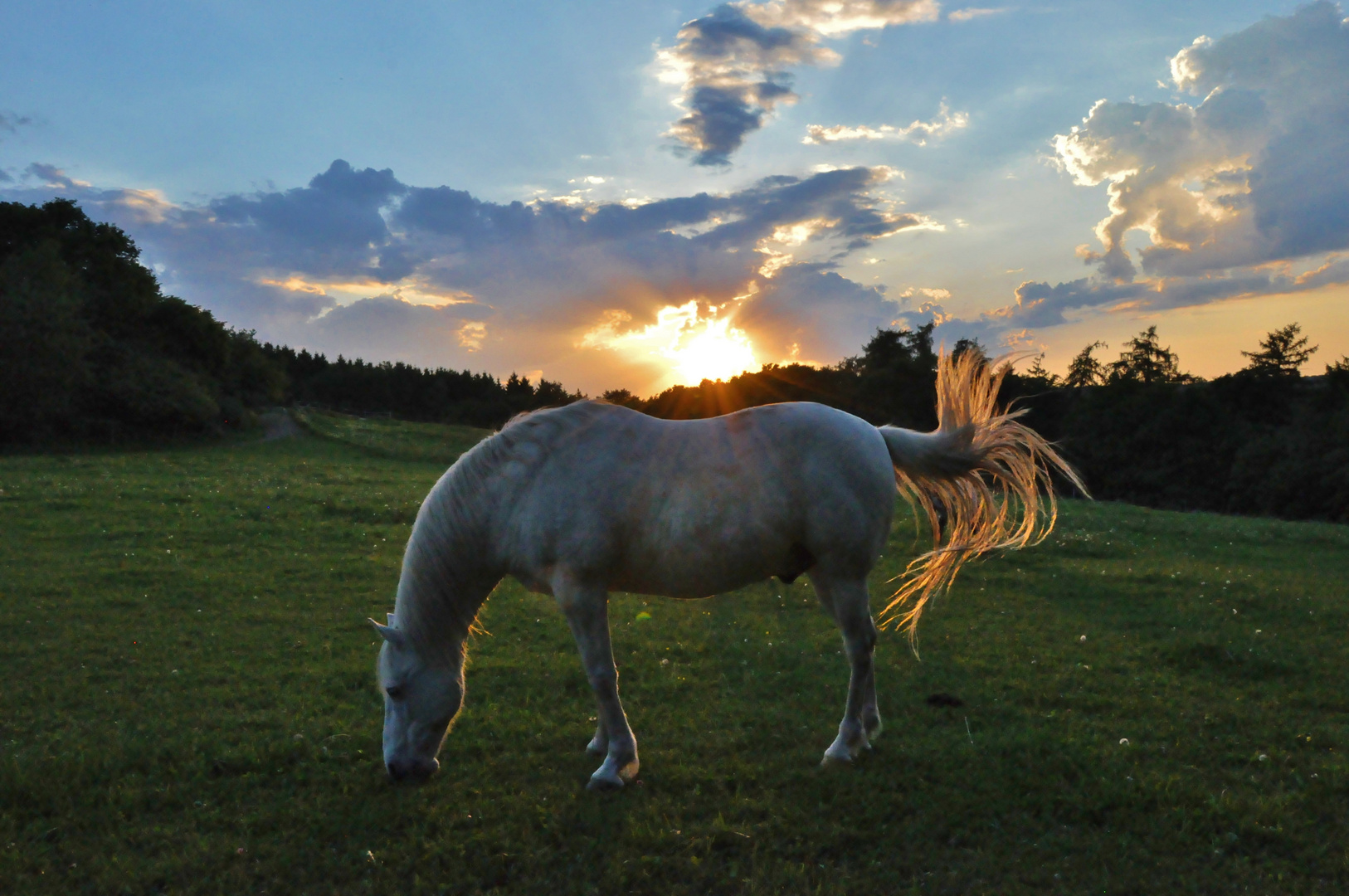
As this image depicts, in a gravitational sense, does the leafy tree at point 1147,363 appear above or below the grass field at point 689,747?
above

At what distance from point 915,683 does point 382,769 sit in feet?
13.3

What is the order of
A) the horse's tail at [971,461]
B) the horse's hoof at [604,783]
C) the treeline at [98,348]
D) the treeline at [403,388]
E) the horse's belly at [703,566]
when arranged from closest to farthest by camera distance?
the horse's hoof at [604,783]
the horse's belly at [703,566]
the horse's tail at [971,461]
the treeline at [98,348]
the treeline at [403,388]

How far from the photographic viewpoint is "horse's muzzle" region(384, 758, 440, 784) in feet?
14.6

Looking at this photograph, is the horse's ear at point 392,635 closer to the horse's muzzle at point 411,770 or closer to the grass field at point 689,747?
the horse's muzzle at point 411,770

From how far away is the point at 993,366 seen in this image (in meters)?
5.29

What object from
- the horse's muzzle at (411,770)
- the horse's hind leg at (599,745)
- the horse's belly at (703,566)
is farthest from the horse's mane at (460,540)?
the horse's hind leg at (599,745)

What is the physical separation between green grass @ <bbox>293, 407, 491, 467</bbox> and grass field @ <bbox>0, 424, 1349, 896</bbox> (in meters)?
20.9

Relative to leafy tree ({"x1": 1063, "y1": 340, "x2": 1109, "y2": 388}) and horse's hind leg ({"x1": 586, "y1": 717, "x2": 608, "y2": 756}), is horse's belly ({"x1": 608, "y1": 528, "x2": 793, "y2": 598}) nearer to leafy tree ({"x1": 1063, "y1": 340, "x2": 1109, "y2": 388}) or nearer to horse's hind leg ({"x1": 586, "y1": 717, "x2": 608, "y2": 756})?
horse's hind leg ({"x1": 586, "y1": 717, "x2": 608, "y2": 756})

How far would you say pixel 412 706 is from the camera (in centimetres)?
449

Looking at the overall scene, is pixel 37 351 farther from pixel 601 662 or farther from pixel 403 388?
pixel 403 388

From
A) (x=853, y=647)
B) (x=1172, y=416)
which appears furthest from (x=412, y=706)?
(x=1172, y=416)

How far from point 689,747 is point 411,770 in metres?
1.69

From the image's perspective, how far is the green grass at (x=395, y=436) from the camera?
30.9 meters

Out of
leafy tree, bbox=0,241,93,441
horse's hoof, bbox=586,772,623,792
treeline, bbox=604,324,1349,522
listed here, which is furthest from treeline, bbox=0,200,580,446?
horse's hoof, bbox=586,772,623,792
